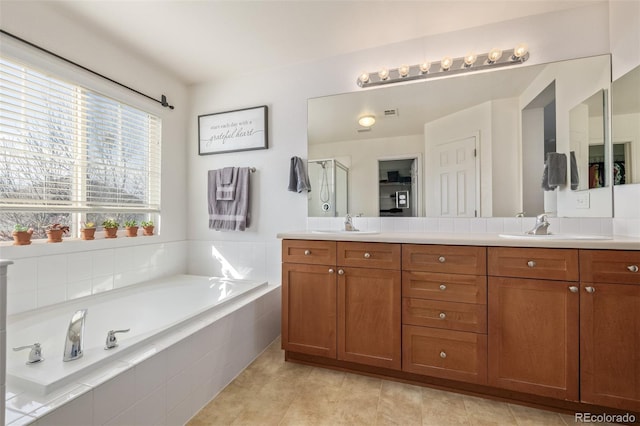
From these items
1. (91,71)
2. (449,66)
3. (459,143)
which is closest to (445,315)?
(459,143)

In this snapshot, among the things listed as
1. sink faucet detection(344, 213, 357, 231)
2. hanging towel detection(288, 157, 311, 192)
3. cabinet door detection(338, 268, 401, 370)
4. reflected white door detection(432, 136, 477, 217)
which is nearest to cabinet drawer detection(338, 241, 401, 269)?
cabinet door detection(338, 268, 401, 370)

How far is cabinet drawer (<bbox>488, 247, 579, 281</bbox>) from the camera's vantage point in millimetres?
1396

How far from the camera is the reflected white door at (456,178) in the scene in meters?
2.02

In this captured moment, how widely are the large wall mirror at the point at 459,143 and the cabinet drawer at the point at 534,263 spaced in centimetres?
57

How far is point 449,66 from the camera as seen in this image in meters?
2.03

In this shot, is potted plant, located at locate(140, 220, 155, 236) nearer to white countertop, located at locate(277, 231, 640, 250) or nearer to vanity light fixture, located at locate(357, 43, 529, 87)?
white countertop, located at locate(277, 231, 640, 250)

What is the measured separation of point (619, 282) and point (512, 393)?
0.79 meters

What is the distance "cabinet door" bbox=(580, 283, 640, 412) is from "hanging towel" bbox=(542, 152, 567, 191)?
76 cm

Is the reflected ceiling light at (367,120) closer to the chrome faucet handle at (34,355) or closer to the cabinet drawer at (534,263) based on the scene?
the cabinet drawer at (534,263)

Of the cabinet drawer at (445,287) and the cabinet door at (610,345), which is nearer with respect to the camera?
the cabinet door at (610,345)

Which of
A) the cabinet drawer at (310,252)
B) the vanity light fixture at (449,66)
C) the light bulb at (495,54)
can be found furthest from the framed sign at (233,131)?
the light bulb at (495,54)

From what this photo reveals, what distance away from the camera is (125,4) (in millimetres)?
1784

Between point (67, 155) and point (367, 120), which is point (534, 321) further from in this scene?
point (67, 155)

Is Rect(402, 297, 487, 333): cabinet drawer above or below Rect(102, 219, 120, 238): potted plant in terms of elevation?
below
